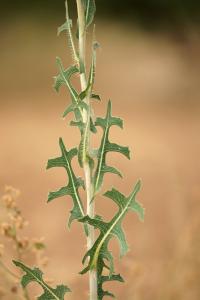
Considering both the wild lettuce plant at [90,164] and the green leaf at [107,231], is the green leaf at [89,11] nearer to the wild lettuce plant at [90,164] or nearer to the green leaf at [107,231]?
the wild lettuce plant at [90,164]

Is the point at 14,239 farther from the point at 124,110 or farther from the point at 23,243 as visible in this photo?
the point at 124,110

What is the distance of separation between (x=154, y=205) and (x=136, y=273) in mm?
809

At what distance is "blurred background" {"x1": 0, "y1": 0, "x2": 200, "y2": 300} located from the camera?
1.22 meters

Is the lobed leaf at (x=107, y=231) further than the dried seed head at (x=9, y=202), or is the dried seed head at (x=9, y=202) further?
the dried seed head at (x=9, y=202)

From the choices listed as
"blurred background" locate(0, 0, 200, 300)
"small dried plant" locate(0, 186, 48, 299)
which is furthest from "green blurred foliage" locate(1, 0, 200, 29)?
"small dried plant" locate(0, 186, 48, 299)

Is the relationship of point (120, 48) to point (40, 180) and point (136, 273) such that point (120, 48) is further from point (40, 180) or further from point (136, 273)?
point (136, 273)

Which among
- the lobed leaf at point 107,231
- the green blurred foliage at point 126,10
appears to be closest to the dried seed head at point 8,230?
the lobed leaf at point 107,231

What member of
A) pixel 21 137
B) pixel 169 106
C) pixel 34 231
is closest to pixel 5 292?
pixel 34 231

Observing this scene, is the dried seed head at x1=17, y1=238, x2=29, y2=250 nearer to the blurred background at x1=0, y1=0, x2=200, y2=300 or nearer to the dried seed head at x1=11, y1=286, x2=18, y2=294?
the dried seed head at x1=11, y1=286, x2=18, y2=294

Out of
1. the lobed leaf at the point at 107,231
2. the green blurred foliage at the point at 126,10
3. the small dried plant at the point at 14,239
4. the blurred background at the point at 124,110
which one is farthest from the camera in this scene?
the green blurred foliage at the point at 126,10

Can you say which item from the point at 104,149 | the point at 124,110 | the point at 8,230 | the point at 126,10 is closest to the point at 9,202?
the point at 8,230

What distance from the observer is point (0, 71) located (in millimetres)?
2496

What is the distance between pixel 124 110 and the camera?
2.26 m

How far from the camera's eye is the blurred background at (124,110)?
122 cm
